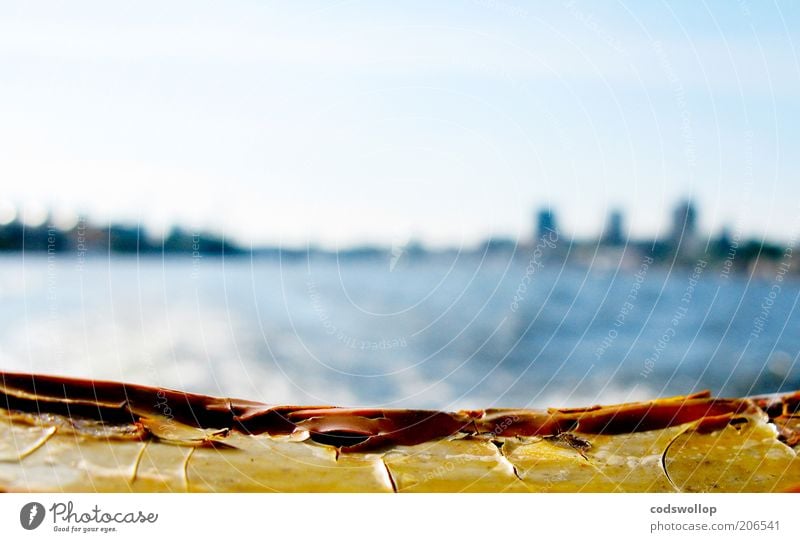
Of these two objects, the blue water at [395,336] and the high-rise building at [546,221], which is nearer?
the high-rise building at [546,221]

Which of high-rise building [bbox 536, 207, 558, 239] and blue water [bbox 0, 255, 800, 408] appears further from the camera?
blue water [bbox 0, 255, 800, 408]

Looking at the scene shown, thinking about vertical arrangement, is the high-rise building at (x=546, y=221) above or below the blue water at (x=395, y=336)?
above

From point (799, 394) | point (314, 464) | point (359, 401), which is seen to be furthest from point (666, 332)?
point (314, 464)

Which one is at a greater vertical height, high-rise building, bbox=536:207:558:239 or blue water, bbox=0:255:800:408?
high-rise building, bbox=536:207:558:239

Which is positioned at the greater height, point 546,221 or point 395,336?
point 546,221
